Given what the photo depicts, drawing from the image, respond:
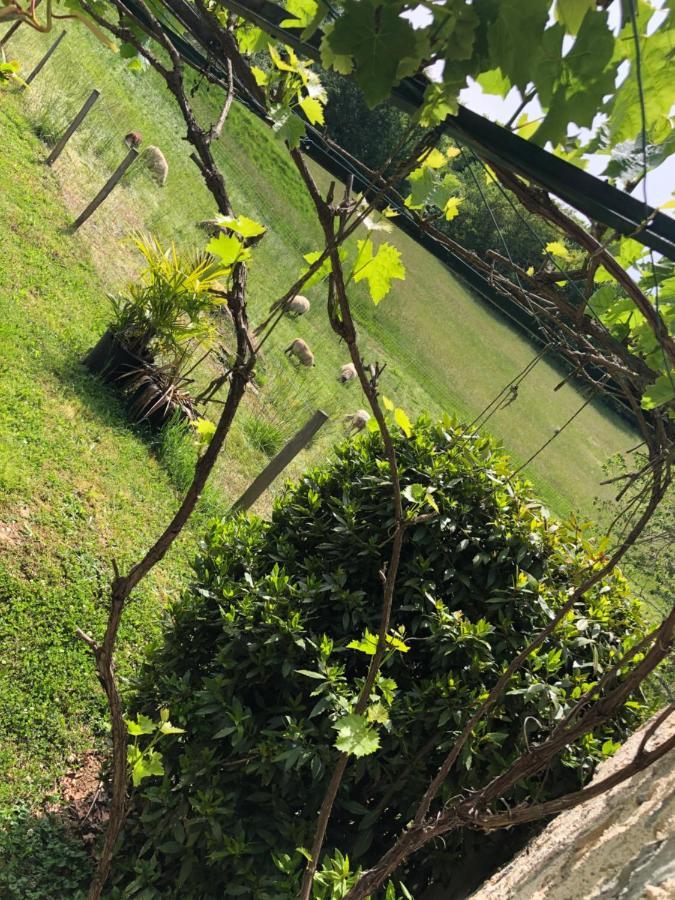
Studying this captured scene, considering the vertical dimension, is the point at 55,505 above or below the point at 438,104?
below

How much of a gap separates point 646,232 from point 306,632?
2025mm

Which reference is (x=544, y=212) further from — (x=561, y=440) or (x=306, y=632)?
(x=561, y=440)

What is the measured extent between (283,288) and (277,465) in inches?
371

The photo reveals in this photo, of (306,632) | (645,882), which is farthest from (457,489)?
(645,882)

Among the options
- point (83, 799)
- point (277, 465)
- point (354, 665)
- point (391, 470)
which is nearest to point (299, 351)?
point (277, 465)

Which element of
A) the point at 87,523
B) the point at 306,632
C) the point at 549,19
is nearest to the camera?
the point at 549,19

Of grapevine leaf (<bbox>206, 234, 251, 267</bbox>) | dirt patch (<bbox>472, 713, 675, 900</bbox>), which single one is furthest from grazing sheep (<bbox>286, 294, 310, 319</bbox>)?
grapevine leaf (<bbox>206, 234, 251, 267</bbox>)

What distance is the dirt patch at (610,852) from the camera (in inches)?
58.4

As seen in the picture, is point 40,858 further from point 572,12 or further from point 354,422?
point 354,422

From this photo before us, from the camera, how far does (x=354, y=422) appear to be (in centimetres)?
1136

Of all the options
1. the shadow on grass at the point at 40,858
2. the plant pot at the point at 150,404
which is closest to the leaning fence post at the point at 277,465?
the plant pot at the point at 150,404

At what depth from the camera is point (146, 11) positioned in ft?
6.69

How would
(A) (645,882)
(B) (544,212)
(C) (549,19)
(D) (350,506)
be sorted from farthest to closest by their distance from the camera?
(D) (350,506), (A) (645,882), (B) (544,212), (C) (549,19)

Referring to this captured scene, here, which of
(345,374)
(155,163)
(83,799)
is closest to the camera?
(83,799)
